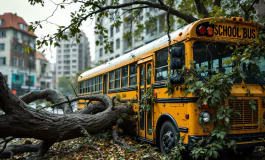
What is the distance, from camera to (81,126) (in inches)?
272

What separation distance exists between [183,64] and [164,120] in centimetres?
152

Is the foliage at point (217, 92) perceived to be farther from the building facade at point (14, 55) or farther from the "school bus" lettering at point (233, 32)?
the building facade at point (14, 55)

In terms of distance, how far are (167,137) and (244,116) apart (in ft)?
5.46

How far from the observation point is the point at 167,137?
6.27 meters

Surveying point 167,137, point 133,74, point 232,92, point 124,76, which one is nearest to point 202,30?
point 232,92

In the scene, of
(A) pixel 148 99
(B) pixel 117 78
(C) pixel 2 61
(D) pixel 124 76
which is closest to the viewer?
(A) pixel 148 99

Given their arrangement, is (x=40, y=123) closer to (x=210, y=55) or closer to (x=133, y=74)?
(x=133, y=74)

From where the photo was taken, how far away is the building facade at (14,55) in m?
50.9

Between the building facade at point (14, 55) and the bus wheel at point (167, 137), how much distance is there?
46629mm

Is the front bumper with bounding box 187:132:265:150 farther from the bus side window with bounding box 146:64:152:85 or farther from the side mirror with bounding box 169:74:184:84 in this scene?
the bus side window with bounding box 146:64:152:85

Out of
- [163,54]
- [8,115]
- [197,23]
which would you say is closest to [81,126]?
[8,115]

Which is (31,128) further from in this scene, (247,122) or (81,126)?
(247,122)

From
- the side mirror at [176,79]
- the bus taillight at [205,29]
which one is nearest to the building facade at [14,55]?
the side mirror at [176,79]

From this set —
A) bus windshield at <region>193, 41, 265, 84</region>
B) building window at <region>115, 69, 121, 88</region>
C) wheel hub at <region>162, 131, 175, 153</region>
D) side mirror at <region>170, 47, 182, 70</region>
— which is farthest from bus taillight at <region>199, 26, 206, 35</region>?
building window at <region>115, 69, 121, 88</region>
